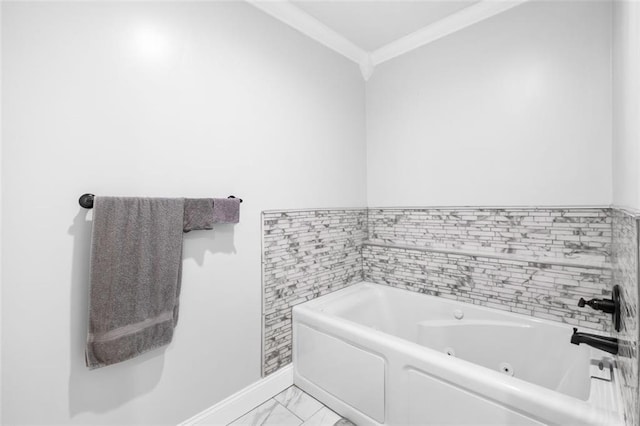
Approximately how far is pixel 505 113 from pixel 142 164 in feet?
6.86

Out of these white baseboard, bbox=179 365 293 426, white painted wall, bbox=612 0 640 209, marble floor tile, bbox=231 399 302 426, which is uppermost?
white painted wall, bbox=612 0 640 209

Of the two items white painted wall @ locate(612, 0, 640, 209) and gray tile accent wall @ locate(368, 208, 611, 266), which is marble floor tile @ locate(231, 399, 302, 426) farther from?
white painted wall @ locate(612, 0, 640, 209)

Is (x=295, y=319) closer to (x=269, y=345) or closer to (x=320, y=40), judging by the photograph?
(x=269, y=345)

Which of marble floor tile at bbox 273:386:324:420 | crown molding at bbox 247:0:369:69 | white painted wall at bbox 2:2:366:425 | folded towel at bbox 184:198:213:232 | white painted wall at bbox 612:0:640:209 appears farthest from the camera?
crown molding at bbox 247:0:369:69

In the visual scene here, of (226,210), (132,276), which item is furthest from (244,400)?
(226,210)

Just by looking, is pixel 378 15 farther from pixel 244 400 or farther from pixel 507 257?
pixel 244 400

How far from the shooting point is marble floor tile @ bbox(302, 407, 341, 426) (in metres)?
1.57

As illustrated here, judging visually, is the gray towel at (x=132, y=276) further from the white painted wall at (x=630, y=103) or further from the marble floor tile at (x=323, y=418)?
the white painted wall at (x=630, y=103)

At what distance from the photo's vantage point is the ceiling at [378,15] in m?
1.86

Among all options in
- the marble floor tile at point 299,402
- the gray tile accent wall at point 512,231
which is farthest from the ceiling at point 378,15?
the marble floor tile at point 299,402

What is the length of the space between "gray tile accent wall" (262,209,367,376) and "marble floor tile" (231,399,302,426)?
19cm

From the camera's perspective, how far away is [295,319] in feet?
6.22

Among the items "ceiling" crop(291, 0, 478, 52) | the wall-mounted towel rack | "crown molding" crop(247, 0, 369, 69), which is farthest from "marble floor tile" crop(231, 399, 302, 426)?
"ceiling" crop(291, 0, 478, 52)

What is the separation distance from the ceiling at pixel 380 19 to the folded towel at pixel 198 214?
124cm
